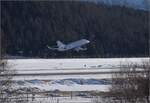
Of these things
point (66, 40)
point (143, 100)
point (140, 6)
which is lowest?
point (143, 100)

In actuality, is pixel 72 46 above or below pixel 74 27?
below

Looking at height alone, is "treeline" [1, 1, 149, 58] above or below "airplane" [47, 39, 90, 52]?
above

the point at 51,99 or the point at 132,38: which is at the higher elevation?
the point at 132,38

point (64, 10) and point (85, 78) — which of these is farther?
point (64, 10)

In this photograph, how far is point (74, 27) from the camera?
2281 inches

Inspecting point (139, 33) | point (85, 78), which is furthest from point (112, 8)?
point (85, 78)

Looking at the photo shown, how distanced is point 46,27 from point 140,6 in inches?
434

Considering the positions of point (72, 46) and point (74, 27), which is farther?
point (74, 27)

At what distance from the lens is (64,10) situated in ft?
198

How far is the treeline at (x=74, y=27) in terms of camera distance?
48844mm

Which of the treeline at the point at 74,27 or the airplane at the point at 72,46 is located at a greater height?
the treeline at the point at 74,27

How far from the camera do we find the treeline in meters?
48.8

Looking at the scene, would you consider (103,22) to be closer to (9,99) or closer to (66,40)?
(66,40)

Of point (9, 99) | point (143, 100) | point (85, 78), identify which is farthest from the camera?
point (85, 78)
